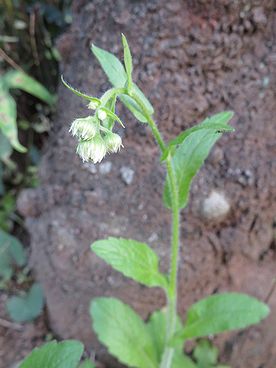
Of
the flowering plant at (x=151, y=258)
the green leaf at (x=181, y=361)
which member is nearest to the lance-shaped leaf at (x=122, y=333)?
the flowering plant at (x=151, y=258)

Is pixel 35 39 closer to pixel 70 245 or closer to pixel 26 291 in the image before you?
pixel 70 245

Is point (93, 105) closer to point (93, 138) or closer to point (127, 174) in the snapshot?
point (93, 138)

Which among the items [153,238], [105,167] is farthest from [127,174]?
[153,238]

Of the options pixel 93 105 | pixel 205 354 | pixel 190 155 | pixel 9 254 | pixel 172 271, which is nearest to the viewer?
pixel 93 105

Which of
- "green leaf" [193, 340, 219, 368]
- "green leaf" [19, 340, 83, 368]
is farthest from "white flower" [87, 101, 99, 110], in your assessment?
"green leaf" [193, 340, 219, 368]

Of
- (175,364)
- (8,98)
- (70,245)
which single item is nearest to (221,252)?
(175,364)

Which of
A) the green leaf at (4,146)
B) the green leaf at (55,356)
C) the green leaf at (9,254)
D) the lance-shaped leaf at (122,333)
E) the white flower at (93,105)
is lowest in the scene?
the green leaf at (9,254)

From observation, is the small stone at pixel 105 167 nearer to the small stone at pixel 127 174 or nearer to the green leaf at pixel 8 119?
the small stone at pixel 127 174

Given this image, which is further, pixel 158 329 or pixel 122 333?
pixel 158 329
